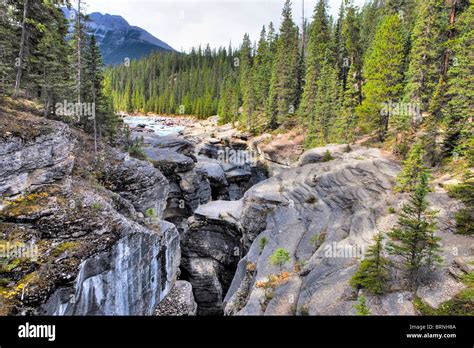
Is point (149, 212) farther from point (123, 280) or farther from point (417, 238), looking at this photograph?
point (417, 238)

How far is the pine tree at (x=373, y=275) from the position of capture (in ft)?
36.4

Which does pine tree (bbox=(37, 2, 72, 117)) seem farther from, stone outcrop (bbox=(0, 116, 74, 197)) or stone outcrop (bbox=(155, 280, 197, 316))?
stone outcrop (bbox=(155, 280, 197, 316))

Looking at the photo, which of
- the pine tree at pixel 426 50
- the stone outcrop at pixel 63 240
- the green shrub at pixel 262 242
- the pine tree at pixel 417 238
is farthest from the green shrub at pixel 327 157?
the stone outcrop at pixel 63 240

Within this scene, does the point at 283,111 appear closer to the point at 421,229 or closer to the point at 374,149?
the point at 374,149

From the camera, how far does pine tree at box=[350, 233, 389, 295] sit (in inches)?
437

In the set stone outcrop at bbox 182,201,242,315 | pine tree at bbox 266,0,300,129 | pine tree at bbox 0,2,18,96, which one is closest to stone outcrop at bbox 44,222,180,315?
stone outcrop at bbox 182,201,242,315

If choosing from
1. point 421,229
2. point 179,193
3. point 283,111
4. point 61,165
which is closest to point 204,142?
point 283,111

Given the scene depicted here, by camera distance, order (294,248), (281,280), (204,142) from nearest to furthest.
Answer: (281,280) → (294,248) → (204,142)

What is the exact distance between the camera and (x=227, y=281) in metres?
29.8

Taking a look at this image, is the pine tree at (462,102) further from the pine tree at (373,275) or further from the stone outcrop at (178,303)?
the stone outcrop at (178,303)

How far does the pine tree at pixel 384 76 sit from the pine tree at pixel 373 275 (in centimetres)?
2067

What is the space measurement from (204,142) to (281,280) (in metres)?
44.5

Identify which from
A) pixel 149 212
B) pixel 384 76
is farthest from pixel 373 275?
pixel 384 76

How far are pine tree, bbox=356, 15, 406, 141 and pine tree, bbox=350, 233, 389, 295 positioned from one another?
20.7 meters
